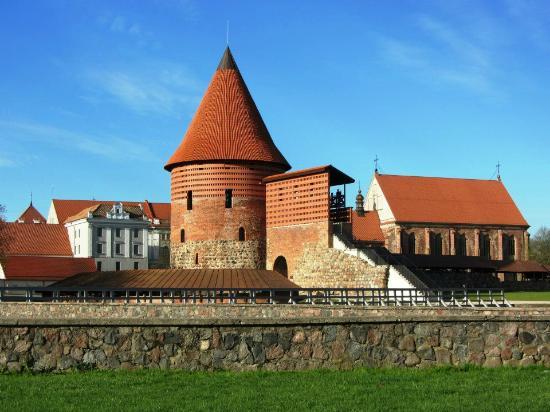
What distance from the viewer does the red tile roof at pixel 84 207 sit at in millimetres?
93744

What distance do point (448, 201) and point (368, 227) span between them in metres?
7.95

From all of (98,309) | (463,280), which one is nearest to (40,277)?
(98,309)

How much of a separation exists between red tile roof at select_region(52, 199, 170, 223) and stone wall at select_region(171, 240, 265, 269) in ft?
166

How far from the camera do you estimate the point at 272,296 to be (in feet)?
89.6

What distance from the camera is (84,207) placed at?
95.9 metres

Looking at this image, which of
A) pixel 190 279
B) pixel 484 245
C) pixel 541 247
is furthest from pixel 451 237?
Result: pixel 190 279

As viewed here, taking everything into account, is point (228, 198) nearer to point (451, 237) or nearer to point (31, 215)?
point (451, 237)

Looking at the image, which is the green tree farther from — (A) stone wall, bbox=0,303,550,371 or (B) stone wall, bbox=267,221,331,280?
(A) stone wall, bbox=0,303,550,371

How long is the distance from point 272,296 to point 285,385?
674 inches

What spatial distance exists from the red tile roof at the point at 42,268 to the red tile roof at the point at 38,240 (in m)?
20.4

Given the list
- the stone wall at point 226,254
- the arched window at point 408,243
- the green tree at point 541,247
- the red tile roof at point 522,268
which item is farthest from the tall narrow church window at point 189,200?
the green tree at point 541,247

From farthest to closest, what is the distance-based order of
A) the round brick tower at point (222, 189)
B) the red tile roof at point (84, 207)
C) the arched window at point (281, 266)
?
the red tile roof at point (84, 207), the round brick tower at point (222, 189), the arched window at point (281, 266)

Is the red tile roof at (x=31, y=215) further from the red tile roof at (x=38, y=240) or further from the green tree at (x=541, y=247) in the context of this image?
the green tree at (x=541, y=247)

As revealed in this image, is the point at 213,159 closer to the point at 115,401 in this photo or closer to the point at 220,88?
the point at 220,88
